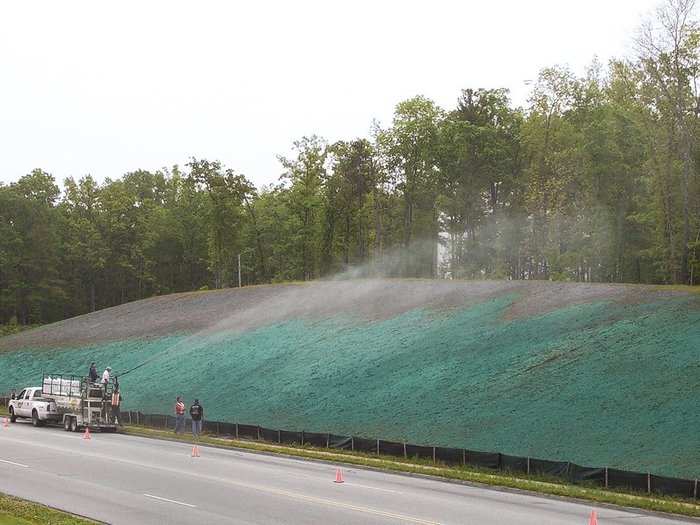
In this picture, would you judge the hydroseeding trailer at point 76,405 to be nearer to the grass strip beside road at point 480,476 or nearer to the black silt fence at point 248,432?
the grass strip beside road at point 480,476

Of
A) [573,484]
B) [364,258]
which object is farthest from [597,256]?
[573,484]

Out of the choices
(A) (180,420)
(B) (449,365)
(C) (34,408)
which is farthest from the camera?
(C) (34,408)

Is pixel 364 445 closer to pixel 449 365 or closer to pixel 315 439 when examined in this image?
pixel 315 439

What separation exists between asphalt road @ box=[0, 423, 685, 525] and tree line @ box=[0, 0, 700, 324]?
38.4m

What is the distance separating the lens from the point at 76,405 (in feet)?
144

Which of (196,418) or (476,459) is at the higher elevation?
(196,418)

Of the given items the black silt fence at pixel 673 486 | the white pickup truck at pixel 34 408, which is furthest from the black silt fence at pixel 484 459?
the white pickup truck at pixel 34 408

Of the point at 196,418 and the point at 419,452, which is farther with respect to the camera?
the point at 196,418

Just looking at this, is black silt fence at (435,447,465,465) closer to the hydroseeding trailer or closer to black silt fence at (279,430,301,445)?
black silt fence at (279,430,301,445)

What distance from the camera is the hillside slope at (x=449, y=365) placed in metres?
32.5

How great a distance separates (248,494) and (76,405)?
24564mm

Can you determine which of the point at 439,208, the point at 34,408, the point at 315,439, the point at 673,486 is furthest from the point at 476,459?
the point at 439,208

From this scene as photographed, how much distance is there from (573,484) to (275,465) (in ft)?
→ 34.5

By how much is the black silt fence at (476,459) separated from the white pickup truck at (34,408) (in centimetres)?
626
